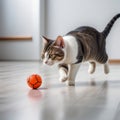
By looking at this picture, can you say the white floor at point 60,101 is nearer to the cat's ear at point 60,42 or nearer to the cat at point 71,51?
the cat at point 71,51

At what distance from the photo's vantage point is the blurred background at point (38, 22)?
4.57 metres

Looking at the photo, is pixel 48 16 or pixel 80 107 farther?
pixel 48 16

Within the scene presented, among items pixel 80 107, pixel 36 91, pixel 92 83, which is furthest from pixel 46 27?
pixel 80 107

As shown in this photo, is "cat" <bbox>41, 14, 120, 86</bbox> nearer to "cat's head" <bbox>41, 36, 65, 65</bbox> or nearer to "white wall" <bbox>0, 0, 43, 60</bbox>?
"cat's head" <bbox>41, 36, 65, 65</bbox>

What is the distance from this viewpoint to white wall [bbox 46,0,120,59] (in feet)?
14.9

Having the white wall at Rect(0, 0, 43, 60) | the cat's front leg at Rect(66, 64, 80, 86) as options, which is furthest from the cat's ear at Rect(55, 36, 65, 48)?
the white wall at Rect(0, 0, 43, 60)

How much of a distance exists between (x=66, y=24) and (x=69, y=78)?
8.99 feet

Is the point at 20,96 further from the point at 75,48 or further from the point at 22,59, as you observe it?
the point at 22,59

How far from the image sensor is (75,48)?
6.54 feet

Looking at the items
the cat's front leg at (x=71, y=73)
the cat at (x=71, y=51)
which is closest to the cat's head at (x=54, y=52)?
the cat at (x=71, y=51)

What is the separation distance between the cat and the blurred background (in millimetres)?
2302

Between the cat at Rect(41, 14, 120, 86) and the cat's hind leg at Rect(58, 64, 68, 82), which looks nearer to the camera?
the cat at Rect(41, 14, 120, 86)

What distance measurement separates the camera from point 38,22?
4738 millimetres

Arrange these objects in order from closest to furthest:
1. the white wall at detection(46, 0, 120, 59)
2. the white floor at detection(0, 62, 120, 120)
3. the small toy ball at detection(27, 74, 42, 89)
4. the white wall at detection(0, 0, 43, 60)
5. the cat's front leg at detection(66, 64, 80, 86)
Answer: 1. the white floor at detection(0, 62, 120, 120)
2. the small toy ball at detection(27, 74, 42, 89)
3. the cat's front leg at detection(66, 64, 80, 86)
4. the white wall at detection(46, 0, 120, 59)
5. the white wall at detection(0, 0, 43, 60)
